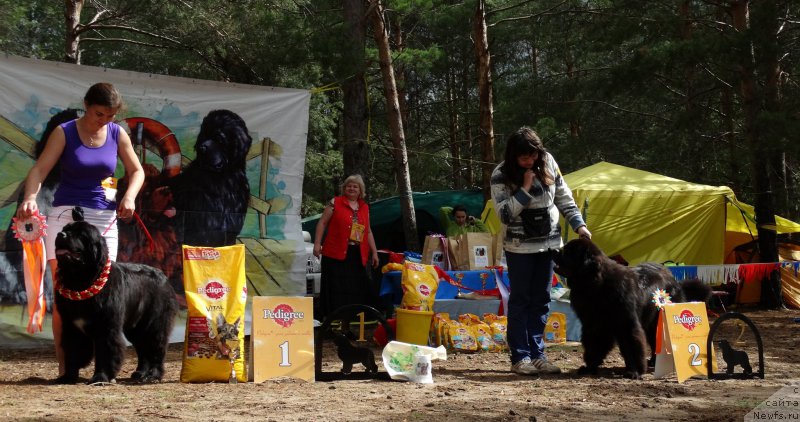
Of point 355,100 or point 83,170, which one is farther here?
point 355,100

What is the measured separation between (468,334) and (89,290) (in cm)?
346

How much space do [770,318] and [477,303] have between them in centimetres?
479

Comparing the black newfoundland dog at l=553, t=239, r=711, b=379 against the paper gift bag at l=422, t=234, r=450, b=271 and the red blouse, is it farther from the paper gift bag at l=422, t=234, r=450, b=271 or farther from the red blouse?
the paper gift bag at l=422, t=234, r=450, b=271

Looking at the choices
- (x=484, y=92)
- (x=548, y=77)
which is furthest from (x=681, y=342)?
(x=548, y=77)

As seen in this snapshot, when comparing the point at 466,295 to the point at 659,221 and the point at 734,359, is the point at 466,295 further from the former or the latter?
the point at 659,221

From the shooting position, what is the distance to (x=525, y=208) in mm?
5363

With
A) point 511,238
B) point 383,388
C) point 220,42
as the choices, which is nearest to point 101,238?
point 383,388

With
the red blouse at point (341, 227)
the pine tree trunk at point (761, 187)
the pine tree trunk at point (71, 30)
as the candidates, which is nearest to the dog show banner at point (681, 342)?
the red blouse at point (341, 227)

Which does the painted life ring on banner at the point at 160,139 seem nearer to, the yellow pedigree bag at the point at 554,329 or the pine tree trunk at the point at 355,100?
the pine tree trunk at the point at 355,100

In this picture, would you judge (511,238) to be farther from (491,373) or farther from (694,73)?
(694,73)

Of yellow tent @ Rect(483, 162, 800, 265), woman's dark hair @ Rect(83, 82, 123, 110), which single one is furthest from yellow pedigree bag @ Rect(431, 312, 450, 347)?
yellow tent @ Rect(483, 162, 800, 265)

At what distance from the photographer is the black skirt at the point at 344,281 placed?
25.7 ft

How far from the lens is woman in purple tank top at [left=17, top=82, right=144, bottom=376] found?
181 inches

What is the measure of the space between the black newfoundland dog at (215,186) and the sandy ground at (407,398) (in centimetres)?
195
